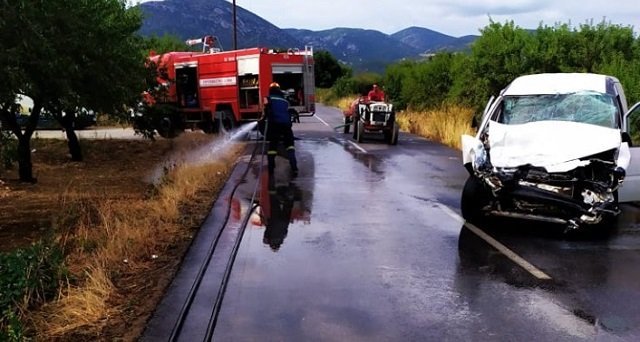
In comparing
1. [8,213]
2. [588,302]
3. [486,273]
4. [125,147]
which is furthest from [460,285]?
[125,147]

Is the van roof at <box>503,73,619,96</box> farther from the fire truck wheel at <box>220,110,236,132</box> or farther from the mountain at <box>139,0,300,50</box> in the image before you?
the mountain at <box>139,0,300,50</box>

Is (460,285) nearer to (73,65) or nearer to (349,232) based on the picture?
(349,232)

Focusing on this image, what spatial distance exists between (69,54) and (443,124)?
16435 mm

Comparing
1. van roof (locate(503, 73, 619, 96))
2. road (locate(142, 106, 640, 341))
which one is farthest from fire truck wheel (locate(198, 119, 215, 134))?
van roof (locate(503, 73, 619, 96))

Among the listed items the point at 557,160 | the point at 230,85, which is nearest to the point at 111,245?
the point at 557,160

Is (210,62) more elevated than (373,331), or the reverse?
(210,62)

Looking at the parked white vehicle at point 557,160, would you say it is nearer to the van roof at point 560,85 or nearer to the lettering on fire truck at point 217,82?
the van roof at point 560,85

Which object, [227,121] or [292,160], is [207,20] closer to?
[227,121]

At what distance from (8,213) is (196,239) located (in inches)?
216

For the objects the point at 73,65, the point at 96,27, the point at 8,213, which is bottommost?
the point at 8,213

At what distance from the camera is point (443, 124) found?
24594mm

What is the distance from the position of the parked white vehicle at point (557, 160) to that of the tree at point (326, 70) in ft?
234

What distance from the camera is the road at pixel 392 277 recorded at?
5.34m

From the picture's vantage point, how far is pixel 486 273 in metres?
6.93
